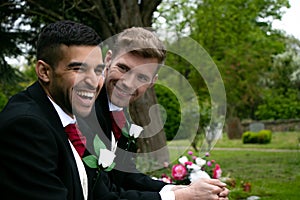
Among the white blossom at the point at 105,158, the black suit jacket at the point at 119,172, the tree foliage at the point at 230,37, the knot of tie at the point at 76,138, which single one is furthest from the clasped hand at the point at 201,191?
the tree foliage at the point at 230,37

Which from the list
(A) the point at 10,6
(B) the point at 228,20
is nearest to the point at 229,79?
(B) the point at 228,20

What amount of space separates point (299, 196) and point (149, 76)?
15.4ft

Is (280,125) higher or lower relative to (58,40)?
lower

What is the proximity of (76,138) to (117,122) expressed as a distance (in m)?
0.55

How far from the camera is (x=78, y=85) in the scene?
5.94 ft

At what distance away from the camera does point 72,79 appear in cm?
179

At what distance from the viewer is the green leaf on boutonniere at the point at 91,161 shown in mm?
1921

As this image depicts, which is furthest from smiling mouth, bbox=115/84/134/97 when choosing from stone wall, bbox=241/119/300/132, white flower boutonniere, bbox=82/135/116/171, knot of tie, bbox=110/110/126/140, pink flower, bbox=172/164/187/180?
stone wall, bbox=241/119/300/132

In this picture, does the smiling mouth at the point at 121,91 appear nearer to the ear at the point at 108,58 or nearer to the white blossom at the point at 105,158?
the ear at the point at 108,58

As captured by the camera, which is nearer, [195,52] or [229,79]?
[195,52]

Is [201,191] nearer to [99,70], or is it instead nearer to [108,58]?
[99,70]

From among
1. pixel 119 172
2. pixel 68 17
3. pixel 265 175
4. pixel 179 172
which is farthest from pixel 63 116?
pixel 265 175

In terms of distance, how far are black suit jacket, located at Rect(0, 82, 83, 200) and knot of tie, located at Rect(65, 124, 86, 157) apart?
6.1 inches

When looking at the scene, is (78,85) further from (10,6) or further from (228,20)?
(228,20)
